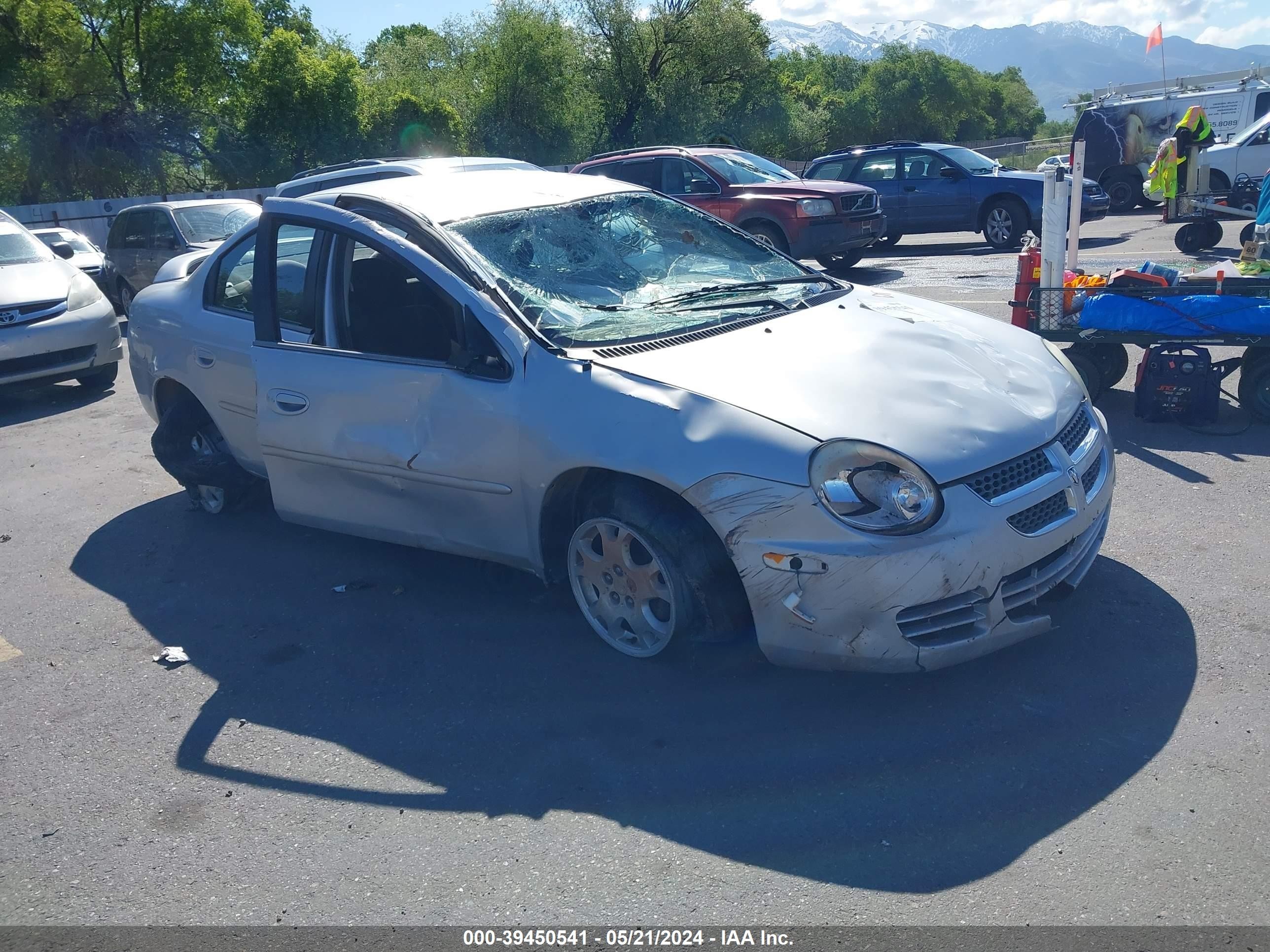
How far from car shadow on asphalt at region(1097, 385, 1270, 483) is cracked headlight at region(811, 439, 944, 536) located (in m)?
3.00

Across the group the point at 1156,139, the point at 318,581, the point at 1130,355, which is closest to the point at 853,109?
the point at 1156,139

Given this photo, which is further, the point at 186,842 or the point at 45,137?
the point at 45,137

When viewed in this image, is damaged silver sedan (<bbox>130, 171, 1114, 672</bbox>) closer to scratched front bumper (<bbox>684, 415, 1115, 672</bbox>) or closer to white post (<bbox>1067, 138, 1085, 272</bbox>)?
scratched front bumper (<bbox>684, 415, 1115, 672</bbox>)

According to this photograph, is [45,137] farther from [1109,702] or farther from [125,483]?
[1109,702]

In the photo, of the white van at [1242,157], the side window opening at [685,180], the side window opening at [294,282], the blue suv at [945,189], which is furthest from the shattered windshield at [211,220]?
the white van at [1242,157]

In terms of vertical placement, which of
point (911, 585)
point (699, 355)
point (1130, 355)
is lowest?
point (1130, 355)

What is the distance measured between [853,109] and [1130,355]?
6652 cm

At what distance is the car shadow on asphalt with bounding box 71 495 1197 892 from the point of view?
→ 3150mm

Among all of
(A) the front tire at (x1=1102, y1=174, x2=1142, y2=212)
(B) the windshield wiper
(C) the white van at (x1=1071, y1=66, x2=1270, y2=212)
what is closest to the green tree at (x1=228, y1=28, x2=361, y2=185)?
(C) the white van at (x1=1071, y1=66, x2=1270, y2=212)

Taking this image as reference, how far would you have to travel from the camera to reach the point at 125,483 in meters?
7.15

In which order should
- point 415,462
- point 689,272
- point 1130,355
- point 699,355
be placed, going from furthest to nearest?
point 1130,355 → point 689,272 → point 415,462 → point 699,355

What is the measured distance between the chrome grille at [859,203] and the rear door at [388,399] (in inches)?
412

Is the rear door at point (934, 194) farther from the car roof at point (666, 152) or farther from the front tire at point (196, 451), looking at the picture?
the front tire at point (196, 451)

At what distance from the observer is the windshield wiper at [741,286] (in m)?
4.56
